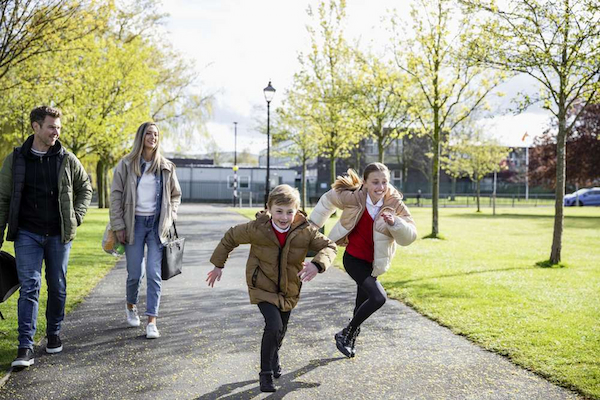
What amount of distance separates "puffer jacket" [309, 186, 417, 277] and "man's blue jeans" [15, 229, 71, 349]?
215 centimetres

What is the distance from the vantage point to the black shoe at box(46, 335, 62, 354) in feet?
15.6

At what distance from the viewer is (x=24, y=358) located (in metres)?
4.39

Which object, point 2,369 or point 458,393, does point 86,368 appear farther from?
point 458,393

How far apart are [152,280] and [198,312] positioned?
113 centimetres

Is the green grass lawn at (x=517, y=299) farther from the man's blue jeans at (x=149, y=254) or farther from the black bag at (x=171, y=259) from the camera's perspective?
the man's blue jeans at (x=149, y=254)

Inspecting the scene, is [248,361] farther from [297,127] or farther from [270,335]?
[297,127]

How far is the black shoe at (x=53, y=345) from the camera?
4.76m

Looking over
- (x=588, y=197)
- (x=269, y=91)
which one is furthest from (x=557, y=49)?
(x=588, y=197)

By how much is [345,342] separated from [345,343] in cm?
1

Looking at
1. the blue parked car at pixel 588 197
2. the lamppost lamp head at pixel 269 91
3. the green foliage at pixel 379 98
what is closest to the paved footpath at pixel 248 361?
the green foliage at pixel 379 98

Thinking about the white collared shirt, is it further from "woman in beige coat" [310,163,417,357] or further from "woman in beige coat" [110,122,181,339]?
"woman in beige coat" [110,122,181,339]

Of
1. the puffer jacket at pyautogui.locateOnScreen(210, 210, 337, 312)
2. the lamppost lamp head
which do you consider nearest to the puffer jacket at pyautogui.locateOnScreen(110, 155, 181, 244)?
the puffer jacket at pyautogui.locateOnScreen(210, 210, 337, 312)

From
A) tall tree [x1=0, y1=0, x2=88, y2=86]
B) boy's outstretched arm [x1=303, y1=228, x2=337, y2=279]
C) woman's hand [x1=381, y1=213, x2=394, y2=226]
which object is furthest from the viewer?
tall tree [x1=0, y1=0, x2=88, y2=86]

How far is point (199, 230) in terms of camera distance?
1820 cm
